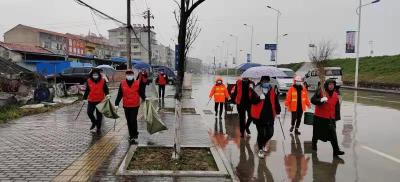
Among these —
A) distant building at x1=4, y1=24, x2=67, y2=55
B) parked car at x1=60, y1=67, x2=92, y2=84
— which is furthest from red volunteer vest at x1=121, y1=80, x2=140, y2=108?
distant building at x1=4, y1=24, x2=67, y2=55

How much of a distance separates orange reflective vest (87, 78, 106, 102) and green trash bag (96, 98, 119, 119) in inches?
27.6

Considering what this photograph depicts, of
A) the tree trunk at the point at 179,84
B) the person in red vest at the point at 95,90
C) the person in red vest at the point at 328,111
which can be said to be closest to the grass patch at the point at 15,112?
the person in red vest at the point at 95,90

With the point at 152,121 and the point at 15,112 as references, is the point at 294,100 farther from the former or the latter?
the point at 15,112

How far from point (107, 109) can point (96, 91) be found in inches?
37.7

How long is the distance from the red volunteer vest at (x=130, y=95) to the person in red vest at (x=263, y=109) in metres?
2.62

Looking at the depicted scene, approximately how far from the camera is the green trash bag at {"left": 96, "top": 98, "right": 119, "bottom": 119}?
10922 mm

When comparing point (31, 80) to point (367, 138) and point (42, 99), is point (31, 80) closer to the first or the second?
point (42, 99)

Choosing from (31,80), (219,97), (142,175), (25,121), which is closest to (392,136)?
(219,97)

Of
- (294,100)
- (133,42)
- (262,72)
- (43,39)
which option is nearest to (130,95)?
(262,72)

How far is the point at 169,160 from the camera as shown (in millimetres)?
8031

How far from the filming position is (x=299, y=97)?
40.8ft

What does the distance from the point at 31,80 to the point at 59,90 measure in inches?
115

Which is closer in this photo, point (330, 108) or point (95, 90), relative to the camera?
point (330, 108)

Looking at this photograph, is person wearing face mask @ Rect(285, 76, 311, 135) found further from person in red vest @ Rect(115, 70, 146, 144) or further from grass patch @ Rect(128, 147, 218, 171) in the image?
person in red vest @ Rect(115, 70, 146, 144)
